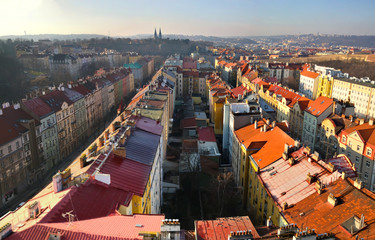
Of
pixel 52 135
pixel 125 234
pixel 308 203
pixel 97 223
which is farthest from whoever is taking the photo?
pixel 52 135

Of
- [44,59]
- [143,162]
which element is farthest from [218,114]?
[44,59]

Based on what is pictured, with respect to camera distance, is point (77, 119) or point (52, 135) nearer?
point (52, 135)

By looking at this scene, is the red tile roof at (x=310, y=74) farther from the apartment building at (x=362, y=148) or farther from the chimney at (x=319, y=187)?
the chimney at (x=319, y=187)

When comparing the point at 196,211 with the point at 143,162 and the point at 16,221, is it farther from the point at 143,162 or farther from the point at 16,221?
the point at 16,221

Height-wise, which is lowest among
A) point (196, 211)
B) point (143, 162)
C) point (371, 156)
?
point (196, 211)

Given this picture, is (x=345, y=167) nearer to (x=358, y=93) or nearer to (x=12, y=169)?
(x=12, y=169)

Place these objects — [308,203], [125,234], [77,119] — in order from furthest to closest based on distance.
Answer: [77,119] → [308,203] → [125,234]
